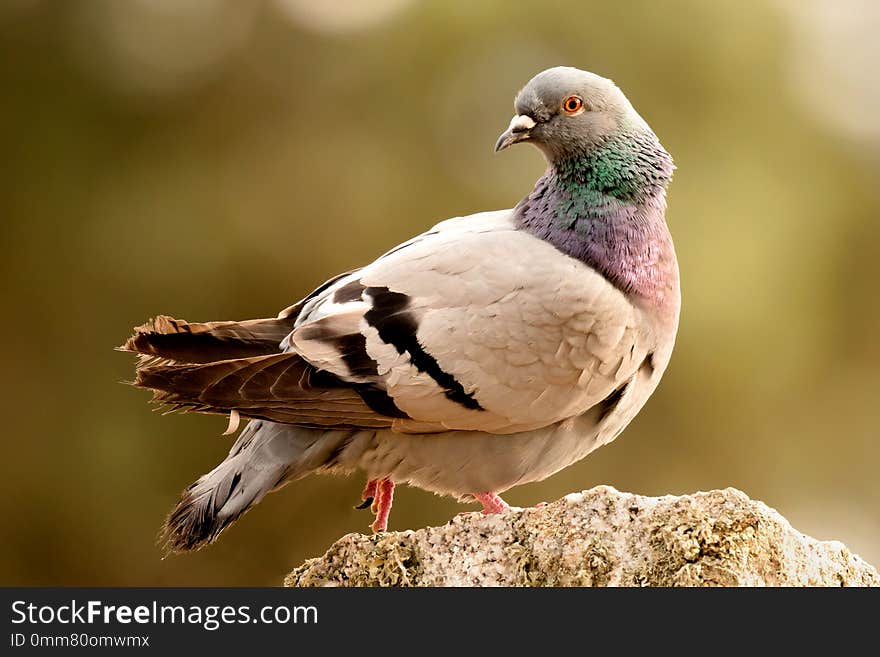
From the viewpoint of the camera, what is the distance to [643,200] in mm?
3770

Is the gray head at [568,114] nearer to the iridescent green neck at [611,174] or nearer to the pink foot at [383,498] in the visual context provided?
the iridescent green neck at [611,174]

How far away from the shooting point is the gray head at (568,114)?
12.2 feet

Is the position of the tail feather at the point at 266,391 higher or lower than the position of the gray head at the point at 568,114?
lower

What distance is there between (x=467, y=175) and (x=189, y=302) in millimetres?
2063

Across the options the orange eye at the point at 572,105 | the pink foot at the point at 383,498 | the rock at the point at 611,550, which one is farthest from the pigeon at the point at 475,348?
the rock at the point at 611,550

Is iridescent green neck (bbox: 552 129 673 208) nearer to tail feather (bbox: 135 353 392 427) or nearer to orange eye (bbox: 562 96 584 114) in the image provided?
orange eye (bbox: 562 96 584 114)

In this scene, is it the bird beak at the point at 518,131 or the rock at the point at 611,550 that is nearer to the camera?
the rock at the point at 611,550

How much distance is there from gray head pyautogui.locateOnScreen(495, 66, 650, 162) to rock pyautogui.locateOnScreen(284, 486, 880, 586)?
1287 mm

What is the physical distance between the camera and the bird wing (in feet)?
11.4

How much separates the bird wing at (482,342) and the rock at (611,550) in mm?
490

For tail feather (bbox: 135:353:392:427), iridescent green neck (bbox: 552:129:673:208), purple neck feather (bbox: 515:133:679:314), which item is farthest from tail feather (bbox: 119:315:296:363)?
iridescent green neck (bbox: 552:129:673:208)

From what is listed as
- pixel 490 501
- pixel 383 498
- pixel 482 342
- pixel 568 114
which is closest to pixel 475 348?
pixel 482 342

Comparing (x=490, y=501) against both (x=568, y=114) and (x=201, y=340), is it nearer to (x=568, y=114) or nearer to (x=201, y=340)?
Result: (x=201, y=340)

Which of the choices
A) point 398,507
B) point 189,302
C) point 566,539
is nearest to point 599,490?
point 566,539
